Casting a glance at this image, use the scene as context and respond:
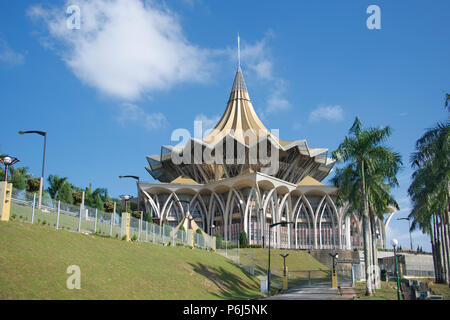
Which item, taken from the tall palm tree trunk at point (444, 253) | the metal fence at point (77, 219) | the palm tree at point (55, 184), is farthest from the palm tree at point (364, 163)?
the palm tree at point (55, 184)

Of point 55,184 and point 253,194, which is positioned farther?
point 253,194

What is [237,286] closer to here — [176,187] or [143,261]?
[143,261]

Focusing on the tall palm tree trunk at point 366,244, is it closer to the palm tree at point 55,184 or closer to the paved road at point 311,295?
the paved road at point 311,295

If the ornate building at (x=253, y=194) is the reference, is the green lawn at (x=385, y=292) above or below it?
below

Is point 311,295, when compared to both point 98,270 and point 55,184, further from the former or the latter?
point 55,184

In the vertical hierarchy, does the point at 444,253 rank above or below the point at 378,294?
above

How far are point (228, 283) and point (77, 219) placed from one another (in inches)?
404

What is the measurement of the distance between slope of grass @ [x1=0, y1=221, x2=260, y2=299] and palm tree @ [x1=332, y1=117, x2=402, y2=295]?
350 inches

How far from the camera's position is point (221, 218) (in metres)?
64.9

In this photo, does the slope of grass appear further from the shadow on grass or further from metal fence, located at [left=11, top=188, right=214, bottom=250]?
A: metal fence, located at [left=11, top=188, right=214, bottom=250]

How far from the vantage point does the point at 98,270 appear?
1833cm

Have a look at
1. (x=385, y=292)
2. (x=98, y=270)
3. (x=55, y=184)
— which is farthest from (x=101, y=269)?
(x=55, y=184)

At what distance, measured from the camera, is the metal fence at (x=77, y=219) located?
20.1 m

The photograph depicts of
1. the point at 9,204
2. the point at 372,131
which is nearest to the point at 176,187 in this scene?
the point at 372,131
